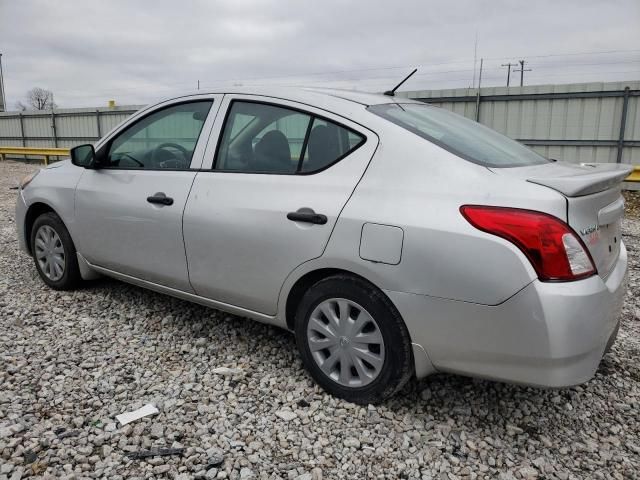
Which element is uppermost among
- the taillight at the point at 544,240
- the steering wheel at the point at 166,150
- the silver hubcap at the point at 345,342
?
the steering wheel at the point at 166,150

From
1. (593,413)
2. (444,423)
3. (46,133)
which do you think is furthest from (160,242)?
(46,133)

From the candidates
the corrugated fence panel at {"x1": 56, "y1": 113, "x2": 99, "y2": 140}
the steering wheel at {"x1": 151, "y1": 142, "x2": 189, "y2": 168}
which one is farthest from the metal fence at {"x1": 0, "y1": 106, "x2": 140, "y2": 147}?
the steering wheel at {"x1": 151, "y1": 142, "x2": 189, "y2": 168}

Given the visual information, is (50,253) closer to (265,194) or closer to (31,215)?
(31,215)

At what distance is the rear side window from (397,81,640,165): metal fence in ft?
36.8

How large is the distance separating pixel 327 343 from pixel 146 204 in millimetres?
1548

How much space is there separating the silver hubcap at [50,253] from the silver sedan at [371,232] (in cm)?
73

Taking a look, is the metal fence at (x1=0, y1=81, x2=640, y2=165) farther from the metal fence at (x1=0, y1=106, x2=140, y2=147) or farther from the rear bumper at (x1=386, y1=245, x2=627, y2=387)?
the metal fence at (x1=0, y1=106, x2=140, y2=147)

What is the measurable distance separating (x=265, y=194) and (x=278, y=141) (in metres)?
0.35

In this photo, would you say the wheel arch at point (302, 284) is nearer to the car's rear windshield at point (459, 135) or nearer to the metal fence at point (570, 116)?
the car's rear windshield at point (459, 135)

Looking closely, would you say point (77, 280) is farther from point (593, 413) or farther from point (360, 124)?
point (593, 413)

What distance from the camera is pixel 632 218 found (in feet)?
29.2

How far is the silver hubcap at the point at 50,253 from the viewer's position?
4234 millimetres

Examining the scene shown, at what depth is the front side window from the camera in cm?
336

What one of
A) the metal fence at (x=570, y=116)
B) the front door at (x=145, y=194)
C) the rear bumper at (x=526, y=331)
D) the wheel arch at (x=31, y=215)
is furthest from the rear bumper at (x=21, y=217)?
the metal fence at (x=570, y=116)
